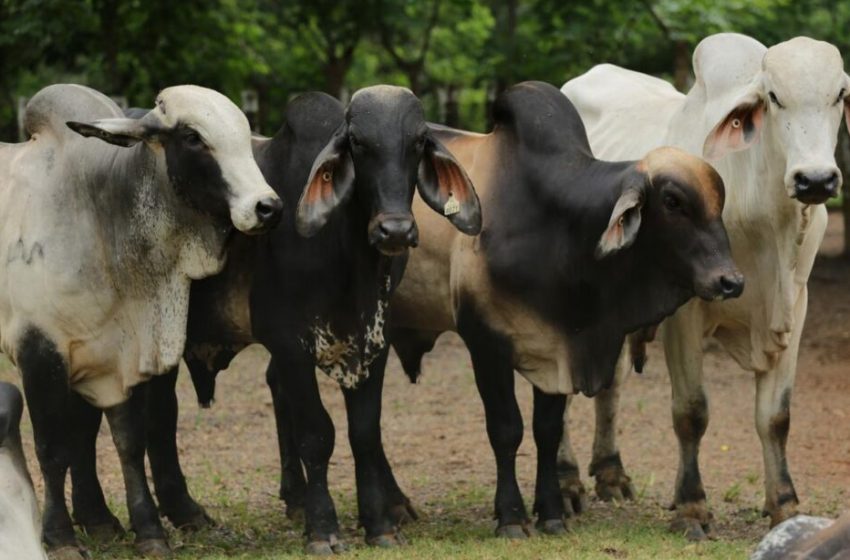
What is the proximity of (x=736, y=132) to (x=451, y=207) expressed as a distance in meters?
1.15

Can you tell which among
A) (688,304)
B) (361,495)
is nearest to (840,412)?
(688,304)

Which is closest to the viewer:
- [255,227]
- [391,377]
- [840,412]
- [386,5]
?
[255,227]

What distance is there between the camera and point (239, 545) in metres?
6.66

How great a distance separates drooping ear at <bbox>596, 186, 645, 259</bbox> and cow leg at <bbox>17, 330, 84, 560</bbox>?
202 centimetres

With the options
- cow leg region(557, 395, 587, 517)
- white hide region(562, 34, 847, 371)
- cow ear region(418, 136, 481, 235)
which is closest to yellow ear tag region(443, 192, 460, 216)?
cow ear region(418, 136, 481, 235)

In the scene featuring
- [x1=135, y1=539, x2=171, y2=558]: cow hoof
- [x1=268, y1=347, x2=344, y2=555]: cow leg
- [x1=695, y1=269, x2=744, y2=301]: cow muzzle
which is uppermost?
[x1=695, y1=269, x2=744, y2=301]: cow muzzle

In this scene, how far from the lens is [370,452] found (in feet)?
21.5

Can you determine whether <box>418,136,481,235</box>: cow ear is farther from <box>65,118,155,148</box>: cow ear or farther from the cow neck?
<box>65,118,155,148</box>: cow ear

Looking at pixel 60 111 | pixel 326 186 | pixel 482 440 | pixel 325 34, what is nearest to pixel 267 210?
pixel 326 186

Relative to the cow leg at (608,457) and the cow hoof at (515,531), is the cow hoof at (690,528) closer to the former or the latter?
the cow hoof at (515,531)

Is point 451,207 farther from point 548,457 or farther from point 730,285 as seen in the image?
point 548,457

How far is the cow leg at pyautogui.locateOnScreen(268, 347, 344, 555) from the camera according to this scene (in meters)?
6.34

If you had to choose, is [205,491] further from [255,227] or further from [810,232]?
[810,232]

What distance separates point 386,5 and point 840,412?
200 inches
